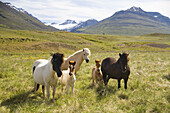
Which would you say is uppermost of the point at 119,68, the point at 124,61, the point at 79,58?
the point at 124,61

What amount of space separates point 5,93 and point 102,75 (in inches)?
245

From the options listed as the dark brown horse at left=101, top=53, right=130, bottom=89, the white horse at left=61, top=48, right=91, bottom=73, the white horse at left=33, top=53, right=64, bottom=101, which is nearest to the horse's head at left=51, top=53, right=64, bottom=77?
the white horse at left=33, top=53, right=64, bottom=101

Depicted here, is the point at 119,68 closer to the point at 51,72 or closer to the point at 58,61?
the point at 58,61

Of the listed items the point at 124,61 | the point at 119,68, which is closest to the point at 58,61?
the point at 124,61

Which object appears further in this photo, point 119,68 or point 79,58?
point 79,58

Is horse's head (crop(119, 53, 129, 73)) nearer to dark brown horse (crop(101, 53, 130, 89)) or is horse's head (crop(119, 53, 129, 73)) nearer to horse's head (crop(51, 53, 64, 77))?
dark brown horse (crop(101, 53, 130, 89))

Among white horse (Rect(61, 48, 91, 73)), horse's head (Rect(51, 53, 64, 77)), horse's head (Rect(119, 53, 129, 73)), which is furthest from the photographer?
white horse (Rect(61, 48, 91, 73))

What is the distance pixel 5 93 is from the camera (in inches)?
261

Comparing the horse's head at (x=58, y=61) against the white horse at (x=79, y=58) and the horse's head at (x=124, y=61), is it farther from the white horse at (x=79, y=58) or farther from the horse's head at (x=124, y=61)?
the white horse at (x=79, y=58)

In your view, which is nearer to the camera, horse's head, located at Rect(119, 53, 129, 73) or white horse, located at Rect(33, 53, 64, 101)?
white horse, located at Rect(33, 53, 64, 101)

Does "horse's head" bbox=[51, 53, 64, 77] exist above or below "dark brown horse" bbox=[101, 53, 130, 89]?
above

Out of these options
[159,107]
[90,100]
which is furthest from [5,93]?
[159,107]

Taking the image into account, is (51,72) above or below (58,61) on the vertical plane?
below

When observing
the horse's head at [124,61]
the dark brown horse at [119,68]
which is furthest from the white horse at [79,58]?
the horse's head at [124,61]
